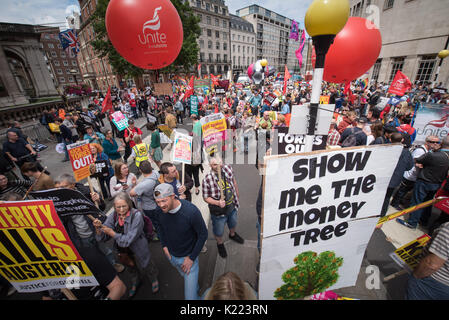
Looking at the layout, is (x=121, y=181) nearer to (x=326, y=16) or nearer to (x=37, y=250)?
(x=37, y=250)

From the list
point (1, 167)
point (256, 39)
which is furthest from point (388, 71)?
point (256, 39)

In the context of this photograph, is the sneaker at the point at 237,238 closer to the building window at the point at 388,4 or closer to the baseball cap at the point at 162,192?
the baseball cap at the point at 162,192

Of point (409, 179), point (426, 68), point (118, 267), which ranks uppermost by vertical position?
point (426, 68)

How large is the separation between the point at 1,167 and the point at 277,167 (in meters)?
6.35

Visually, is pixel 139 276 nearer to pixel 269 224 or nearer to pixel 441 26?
pixel 269 224

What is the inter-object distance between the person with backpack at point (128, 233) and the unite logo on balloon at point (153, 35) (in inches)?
92.2

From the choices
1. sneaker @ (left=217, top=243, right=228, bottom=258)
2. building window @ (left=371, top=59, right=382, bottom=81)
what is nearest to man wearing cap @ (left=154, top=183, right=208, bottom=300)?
sneaker @ (left=217, top=243, right=228, bottom=258)

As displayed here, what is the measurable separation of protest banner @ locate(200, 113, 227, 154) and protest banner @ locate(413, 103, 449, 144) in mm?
5737

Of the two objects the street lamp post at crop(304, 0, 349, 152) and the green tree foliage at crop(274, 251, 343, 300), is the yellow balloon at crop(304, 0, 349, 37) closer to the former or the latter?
the street lamp post at crop(304, 0, 349, 152)

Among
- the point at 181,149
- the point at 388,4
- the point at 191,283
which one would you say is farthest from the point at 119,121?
the point at 388,4

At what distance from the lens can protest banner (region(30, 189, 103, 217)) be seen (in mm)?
2047

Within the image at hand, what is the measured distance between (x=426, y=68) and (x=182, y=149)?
26799 mm

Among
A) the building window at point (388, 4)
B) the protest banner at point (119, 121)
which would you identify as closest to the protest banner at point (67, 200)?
the protest banner at point (119, 121)

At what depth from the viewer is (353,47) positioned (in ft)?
10.6
